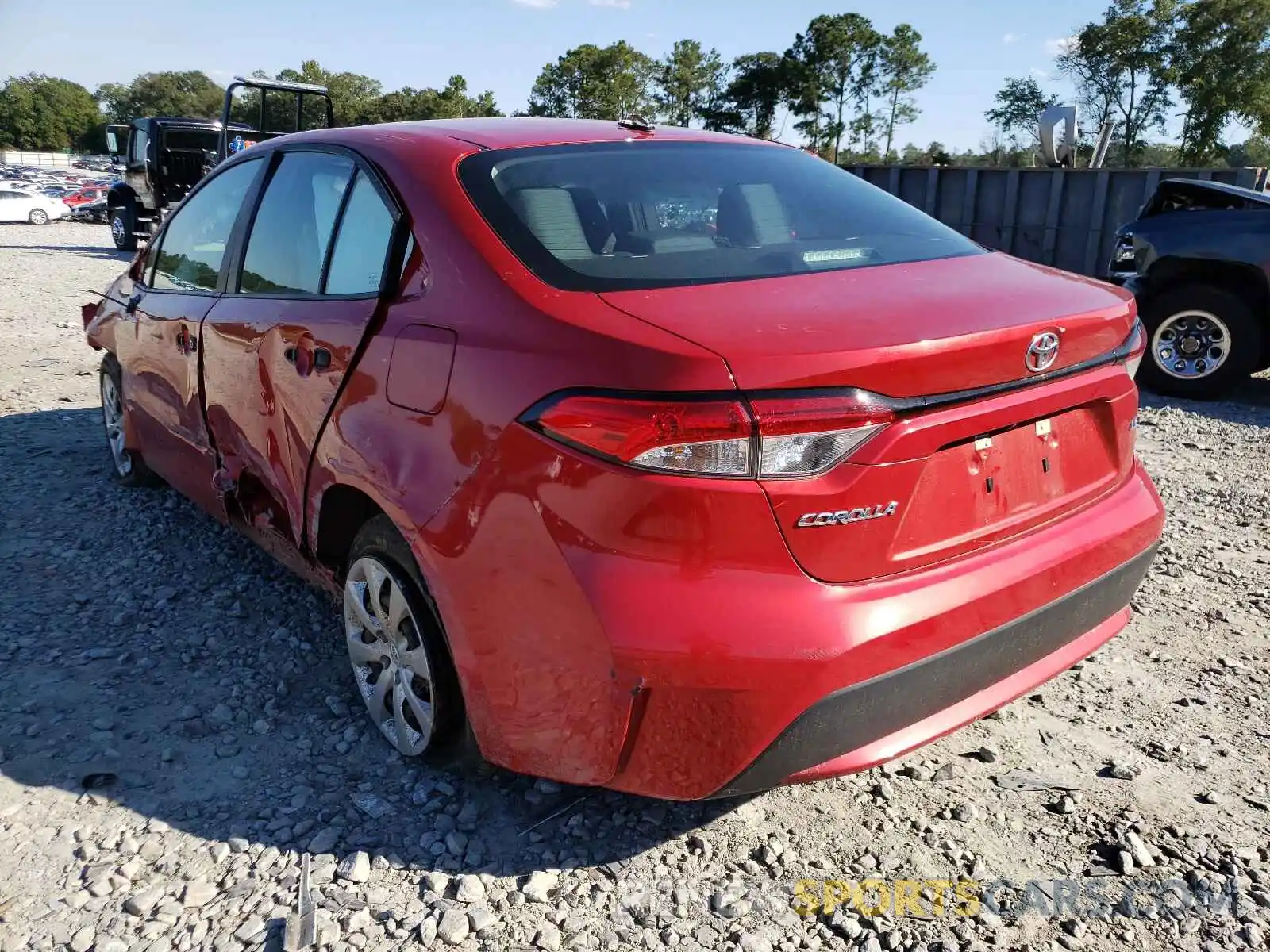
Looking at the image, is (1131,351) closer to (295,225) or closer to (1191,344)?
(295,225)

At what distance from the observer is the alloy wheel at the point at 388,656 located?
254 centimetres

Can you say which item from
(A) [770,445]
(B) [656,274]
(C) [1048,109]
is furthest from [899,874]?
(C) [1048,109]

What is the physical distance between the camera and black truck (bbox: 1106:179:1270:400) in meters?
6.84

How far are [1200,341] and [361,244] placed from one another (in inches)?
255

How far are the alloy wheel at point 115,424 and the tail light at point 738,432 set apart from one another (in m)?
3.86

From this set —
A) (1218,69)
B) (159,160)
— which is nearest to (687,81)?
(1218,69)

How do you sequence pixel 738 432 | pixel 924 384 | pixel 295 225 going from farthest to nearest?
pixel 295 225
pixel 924 384
pixel 738 432

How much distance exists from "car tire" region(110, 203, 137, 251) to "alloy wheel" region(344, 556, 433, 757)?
63.4ft

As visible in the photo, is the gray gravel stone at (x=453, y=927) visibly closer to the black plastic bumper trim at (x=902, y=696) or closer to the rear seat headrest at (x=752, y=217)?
the black plastic bumper trim at (x=902, y=696)

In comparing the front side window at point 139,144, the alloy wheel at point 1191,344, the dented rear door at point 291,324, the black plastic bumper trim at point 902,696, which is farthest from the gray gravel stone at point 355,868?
the front side window at point 139,144

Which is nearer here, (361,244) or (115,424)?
(361,244)

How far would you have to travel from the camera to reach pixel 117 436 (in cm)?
501

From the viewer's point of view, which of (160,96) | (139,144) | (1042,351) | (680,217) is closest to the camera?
(1042,351)

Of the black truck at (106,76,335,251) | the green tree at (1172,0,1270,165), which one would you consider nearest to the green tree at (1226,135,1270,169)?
the green tree at (1172,0,1270,165)
